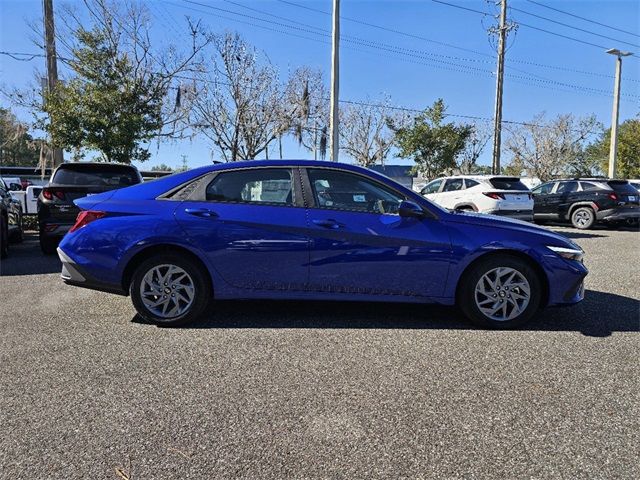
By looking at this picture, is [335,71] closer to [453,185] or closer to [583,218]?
[453,185]

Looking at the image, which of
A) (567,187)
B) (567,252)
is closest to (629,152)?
(567,187)

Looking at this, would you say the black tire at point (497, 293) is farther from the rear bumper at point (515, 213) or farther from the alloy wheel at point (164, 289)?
the rear bumper at point (515, 213)

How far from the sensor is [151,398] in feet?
10.5

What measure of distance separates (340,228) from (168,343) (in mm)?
1793

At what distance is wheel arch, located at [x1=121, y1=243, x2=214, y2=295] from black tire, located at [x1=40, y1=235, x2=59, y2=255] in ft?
16.3

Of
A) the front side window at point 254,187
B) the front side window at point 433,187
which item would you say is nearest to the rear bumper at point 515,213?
the front side window at point 433,187

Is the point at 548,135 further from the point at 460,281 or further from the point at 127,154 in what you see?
the point at 460,281

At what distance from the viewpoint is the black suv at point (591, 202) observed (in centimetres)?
1459

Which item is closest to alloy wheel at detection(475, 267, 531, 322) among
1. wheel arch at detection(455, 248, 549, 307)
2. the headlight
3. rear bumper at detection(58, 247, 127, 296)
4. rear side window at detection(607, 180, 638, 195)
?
wheel arch at detection(455, 248, 549, 307)

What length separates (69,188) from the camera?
27.3 feet

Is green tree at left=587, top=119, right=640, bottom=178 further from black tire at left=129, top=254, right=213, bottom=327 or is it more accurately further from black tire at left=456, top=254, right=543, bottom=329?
black tire at left=129, top=254, right=213, bottom=327

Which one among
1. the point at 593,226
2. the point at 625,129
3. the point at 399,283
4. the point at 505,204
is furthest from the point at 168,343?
the point at 625,129

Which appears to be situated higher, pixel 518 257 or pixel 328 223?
pixel 328 223

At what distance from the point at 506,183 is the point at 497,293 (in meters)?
8.38
